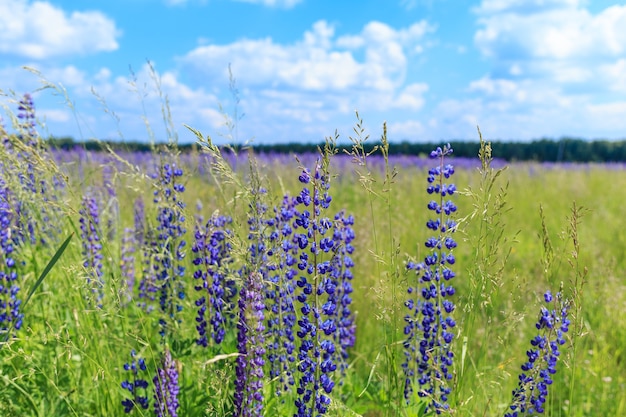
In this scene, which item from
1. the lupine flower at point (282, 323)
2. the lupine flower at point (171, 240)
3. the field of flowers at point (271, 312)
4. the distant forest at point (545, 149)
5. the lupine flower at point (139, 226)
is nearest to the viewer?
the field of flowers at point (271, 312)

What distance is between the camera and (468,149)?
1141 inches

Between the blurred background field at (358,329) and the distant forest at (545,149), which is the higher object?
the distant forest at (545,149)

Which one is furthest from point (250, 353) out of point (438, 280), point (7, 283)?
point (7, 283)

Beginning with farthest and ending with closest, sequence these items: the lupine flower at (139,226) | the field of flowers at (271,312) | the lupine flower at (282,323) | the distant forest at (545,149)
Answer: the distant forest at (545,149) < the lupine flower at (139,226) < the lupine flower at (282,323) < the field of flowers at (271,312)

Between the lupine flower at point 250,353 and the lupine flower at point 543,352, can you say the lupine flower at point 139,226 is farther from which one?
the lupine flower at point 543,352

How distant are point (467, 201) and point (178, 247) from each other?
25.2ft

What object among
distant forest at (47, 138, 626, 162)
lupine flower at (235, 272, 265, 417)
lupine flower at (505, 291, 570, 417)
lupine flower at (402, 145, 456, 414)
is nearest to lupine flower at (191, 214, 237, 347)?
lupine flower at (235, 272, 265, 417)

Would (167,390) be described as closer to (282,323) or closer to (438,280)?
(282,323)

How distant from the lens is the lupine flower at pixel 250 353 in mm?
1825

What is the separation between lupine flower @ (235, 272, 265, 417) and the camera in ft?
5.99

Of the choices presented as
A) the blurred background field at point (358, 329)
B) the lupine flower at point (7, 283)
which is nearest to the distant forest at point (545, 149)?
the blurred background field at point (358, 329)

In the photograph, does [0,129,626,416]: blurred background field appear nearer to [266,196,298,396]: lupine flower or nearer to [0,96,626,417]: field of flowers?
[0,96,626,417]: field of flowers

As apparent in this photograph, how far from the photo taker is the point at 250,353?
6.10 ft

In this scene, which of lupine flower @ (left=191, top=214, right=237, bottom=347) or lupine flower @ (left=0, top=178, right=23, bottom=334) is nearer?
lupine flower @ (left=191, top=214, right=237, bottom=347)
